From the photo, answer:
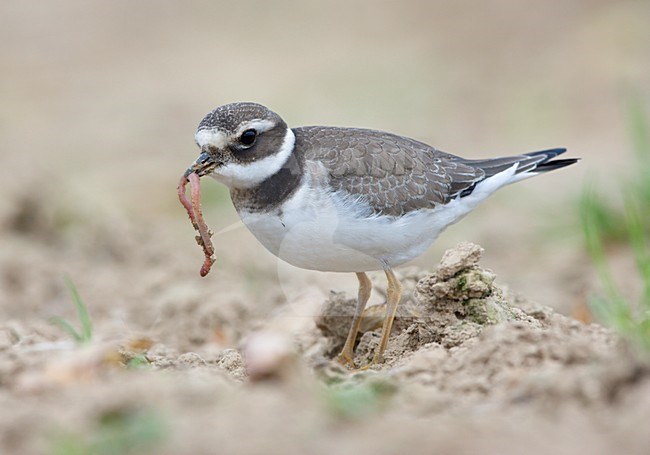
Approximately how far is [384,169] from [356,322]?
3.16 feet

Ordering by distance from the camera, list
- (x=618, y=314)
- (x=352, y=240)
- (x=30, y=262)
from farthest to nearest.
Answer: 1. (x=30, y=262)
2. (x=352, y=240)
3. (x=618, y=314)

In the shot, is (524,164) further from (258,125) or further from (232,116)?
(232,116)

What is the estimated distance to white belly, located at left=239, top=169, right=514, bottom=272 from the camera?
18.6 ft

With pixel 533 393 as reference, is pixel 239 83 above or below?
above

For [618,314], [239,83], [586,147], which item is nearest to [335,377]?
[618,314]

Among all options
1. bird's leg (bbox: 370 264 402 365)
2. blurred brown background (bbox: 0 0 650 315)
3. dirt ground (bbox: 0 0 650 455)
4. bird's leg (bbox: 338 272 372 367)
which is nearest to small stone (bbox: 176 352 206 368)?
dirt ground (bbox: 0 0 650 455)

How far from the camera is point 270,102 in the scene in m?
15.1

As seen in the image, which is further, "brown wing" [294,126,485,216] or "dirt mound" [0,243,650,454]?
"brown wing" [294,126,485,216]

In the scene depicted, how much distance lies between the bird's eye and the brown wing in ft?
1.00

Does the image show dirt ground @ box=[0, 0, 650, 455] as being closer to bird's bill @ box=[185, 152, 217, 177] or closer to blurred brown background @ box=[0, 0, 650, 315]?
blurred brown background @ box=[0, 0, 650, 315]

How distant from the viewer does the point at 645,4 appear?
15.7 m

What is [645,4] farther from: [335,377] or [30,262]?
[335,377]

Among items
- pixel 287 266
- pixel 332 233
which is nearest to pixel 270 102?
pixel 287 266

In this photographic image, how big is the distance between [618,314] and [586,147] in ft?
27.7
